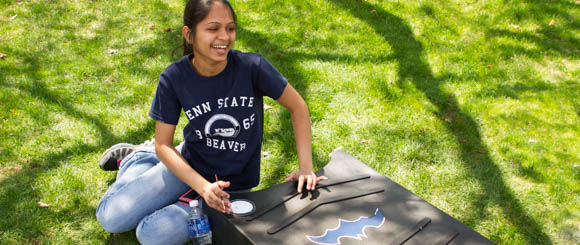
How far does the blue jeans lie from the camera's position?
7.67ft

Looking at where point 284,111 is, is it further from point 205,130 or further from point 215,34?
point 215,34

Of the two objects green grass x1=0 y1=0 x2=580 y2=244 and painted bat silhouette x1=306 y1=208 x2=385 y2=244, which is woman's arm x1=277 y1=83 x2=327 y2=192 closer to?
painted bat silhouette x1=306 y1=208 x2=385 y2=244

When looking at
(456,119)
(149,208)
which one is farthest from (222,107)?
(456,119)

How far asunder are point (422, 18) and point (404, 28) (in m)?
0.39

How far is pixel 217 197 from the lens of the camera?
2033 mm

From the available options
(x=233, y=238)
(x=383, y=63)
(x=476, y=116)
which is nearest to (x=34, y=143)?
(x=233, y=238)

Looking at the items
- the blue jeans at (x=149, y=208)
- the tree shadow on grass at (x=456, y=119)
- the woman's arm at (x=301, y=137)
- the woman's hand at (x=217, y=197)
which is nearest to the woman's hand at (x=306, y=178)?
the woman's arm at (x=301, y=137)

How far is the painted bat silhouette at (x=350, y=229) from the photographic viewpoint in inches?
78.2

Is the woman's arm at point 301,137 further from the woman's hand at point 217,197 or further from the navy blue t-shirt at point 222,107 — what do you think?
the woman's hand at point 217,197

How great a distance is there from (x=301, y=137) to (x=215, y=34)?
0.75 m

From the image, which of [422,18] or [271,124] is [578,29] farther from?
[271,124]

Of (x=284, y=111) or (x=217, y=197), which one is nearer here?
(x=217, y=197)

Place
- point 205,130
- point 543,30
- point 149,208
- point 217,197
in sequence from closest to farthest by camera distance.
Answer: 1. point 217,197
2. point 205,130
3. point 149,208
4. point 543,30

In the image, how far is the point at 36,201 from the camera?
279 cm
